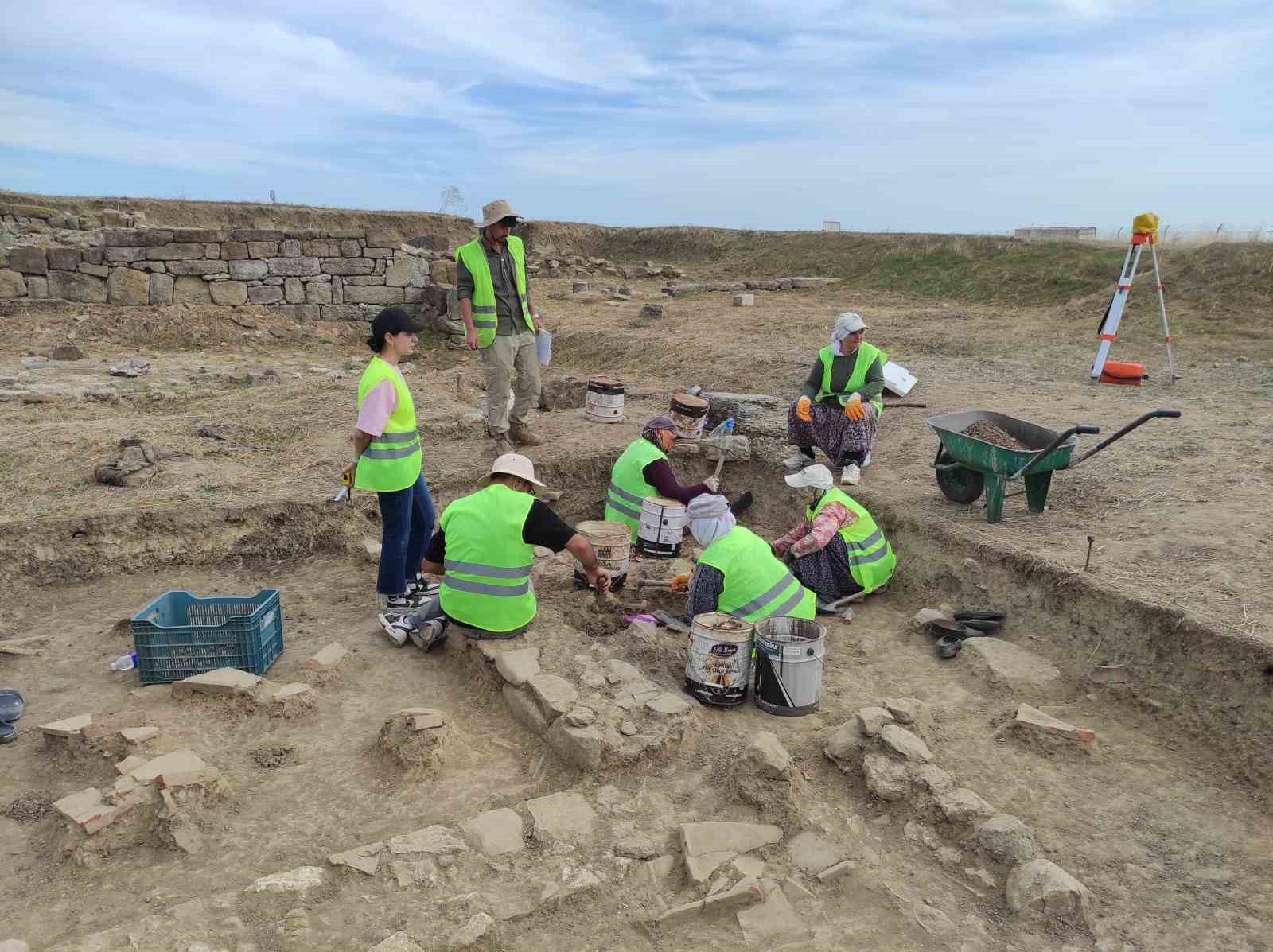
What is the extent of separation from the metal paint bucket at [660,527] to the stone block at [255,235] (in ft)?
31.6

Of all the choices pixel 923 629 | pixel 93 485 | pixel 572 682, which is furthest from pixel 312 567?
pixel 923 629

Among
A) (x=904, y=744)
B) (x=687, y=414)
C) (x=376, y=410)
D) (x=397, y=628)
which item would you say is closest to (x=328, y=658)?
(x=397, y=628)

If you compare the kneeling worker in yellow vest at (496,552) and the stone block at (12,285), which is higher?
the stone block at (12,285)

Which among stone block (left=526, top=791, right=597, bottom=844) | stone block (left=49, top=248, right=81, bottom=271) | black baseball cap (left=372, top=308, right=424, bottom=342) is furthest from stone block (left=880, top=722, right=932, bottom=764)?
stone block (left=49, top=248, right=81, bottom=271)

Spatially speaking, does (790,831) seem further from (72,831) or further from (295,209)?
(295,209)

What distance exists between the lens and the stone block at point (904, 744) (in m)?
3.89

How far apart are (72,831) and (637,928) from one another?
2.29 metres

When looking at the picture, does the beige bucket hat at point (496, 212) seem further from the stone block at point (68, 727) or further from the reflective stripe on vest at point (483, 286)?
the stone block at point (68, 727)

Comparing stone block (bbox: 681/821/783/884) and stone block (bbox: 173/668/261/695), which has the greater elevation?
stone block (bbox: 173/668/261/695)

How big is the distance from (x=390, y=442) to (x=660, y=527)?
245 centimetres

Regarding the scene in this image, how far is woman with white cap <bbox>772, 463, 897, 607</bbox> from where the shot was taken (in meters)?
5.74

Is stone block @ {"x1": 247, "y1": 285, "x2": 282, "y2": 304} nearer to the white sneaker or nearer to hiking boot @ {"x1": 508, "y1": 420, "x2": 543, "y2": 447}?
hiking boot @ {"x1": 508, "y1": 420, "x2": 543, "y2": 447}

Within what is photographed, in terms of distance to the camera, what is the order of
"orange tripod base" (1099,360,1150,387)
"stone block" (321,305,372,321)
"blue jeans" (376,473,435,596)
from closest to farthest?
1. "blue jeans" (376,473,435,596)
2. "orange tripod base" (1099,360,1150,387)
3. "stone block" (321,305,372,321)

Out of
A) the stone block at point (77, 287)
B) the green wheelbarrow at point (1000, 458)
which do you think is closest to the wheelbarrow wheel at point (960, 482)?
the green wheelbarrow at point (1000, 458)
